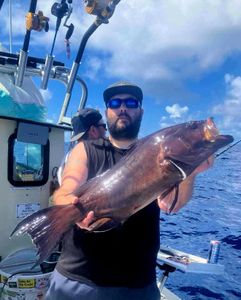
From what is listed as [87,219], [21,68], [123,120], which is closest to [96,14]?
[21,68]

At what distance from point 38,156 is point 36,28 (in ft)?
6.09

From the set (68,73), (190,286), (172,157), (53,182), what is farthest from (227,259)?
(172,157)

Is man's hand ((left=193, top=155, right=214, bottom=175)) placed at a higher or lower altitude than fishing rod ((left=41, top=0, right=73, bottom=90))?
lower

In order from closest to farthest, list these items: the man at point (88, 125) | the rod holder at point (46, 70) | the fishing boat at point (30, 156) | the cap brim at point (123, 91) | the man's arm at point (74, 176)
→ the man's arm at point (74, 176) < the cap brim at point (123, 91) < the fishing boat at point (30, 156) < the man at point (88, 125) < the rod holder at point (46, 70)

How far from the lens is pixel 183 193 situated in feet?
9.66

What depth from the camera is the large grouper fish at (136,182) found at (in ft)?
7.98

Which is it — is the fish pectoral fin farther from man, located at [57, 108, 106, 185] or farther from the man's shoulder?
man, located at [57, 108, 106, 185]

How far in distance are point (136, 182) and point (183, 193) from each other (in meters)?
0.59

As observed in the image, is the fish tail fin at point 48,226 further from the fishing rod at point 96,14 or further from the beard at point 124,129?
the fishing rod at point 96,14

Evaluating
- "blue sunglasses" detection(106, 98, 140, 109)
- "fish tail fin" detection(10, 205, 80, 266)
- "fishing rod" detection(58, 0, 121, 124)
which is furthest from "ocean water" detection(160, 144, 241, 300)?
"fishing rod" detection(58, 0, 121, 124)

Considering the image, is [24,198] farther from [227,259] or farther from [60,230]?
[227,259]

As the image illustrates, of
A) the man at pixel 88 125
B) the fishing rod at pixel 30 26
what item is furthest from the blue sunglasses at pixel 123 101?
the fishing rod at pixel 30 26

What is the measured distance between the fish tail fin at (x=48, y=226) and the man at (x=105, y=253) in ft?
0.64

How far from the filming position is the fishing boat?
4344 mm
